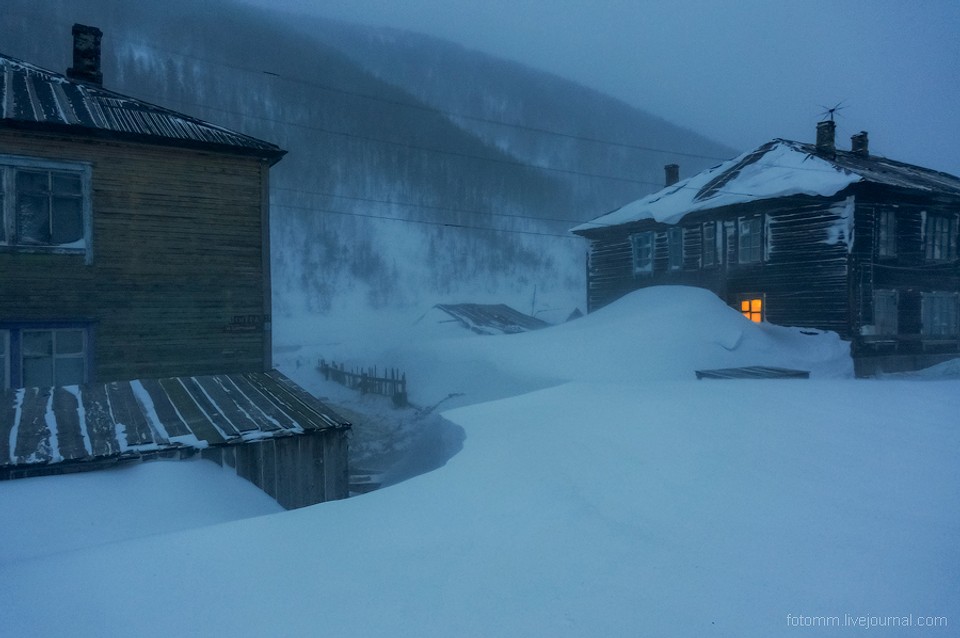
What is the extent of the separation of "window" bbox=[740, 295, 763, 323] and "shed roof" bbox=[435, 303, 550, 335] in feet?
34.5

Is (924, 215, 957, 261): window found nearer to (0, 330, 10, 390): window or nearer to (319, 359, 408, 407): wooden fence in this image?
(319, 359, 408, 407): wooden fence

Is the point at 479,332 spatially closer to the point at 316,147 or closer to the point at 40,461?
the point at 40,461

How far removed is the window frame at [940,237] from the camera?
22062 mm

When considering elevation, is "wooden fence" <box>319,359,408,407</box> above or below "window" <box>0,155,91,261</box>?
below

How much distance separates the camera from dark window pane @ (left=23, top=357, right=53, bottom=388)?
11172 millimetres

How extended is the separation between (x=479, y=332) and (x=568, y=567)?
80.7ft

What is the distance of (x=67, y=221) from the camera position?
11352 millimetres

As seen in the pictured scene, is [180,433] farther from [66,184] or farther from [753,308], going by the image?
[753,308]

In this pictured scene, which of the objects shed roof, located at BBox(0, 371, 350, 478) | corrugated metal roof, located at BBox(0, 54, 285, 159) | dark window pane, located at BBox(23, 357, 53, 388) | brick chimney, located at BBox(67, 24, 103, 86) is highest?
brick chimney, located at BBox(67, 24, 103, 86)

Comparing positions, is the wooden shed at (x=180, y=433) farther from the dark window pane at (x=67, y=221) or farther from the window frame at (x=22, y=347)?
the dark window pane at (x=67, y=221)

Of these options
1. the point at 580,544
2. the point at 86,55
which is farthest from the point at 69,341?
the point at 580,544

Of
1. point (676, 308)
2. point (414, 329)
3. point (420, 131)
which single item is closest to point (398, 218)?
point (420, 131)

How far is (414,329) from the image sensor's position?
32500 mm

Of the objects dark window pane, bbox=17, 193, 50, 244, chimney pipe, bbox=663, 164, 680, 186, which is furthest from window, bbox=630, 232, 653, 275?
dark window pane, bbox=17, 193, 50, 244
